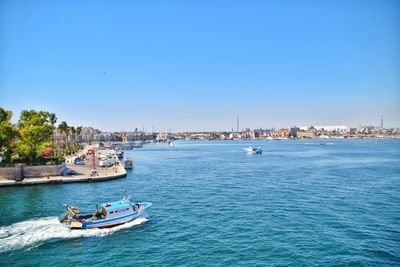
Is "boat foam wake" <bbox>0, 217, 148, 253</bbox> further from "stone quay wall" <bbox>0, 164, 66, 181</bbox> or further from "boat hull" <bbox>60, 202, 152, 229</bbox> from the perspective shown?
"stone quay wall" <bbox>0, 164, 66, 181</bbox>

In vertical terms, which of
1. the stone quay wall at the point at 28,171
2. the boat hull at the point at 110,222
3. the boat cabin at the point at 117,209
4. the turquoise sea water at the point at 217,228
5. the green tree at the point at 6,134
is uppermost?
the green tree at the point at 6,134

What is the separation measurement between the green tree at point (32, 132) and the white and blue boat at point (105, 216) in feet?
102

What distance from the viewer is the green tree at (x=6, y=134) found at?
5634cm

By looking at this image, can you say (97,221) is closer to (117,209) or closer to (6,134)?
(117,209)

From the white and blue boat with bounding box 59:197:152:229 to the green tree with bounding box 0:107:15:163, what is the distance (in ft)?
107

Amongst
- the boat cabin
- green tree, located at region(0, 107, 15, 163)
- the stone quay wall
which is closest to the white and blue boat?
the boat cabin

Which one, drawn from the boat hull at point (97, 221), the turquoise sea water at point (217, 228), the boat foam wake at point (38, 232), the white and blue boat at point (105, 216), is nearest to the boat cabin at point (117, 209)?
the white and blue boat at point (105, 216)

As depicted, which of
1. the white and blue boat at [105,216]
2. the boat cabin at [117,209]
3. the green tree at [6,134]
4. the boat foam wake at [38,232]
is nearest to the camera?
the boat foam wake at [38,232]

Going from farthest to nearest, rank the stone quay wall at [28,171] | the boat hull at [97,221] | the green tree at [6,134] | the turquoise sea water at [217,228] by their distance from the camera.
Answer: the green tree at [6,134] → the stone quay wall at [28,171] → the boat hull at [97,221] → the turquoise sea water at [217,228]

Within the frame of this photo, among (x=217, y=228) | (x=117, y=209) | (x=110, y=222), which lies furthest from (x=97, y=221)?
(x=217, y=228)

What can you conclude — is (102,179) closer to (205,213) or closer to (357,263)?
(205,213)

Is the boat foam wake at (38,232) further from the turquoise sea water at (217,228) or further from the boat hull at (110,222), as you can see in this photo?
the boat hull at (110,222)

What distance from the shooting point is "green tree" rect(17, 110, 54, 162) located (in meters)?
57.8

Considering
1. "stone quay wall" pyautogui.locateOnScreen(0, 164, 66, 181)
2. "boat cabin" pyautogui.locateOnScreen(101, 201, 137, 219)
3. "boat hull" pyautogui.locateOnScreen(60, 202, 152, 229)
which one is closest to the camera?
"boat hull" pyautogui.locateOnScreen(60, 202, 152, 229)
